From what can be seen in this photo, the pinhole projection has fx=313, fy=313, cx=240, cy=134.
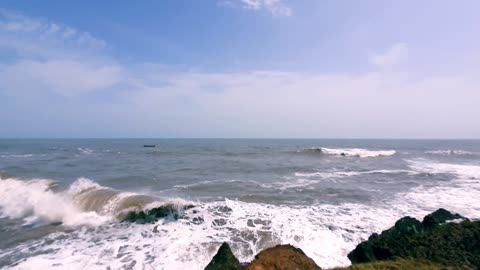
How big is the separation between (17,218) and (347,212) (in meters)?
14.8

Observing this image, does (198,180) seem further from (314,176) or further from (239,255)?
(239,255)

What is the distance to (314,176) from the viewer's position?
25094 mm

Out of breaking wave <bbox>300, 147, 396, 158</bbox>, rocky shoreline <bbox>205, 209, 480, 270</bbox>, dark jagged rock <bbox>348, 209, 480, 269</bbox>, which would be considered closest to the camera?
rocky shoreline <bbox>205, 209, 480, 270</bbox>

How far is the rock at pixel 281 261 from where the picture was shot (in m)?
5.52

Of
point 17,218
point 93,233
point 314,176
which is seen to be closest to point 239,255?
point 93,233

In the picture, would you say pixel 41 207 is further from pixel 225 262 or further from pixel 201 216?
pixel 225 262

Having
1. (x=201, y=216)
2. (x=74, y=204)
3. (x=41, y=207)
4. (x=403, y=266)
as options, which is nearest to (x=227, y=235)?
(x=201, y=216)

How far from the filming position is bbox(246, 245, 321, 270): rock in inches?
217

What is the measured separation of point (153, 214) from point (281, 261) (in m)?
8.99

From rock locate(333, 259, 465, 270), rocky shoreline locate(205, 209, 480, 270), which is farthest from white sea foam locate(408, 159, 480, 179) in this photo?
rock locate(333, 259, 465, 270)

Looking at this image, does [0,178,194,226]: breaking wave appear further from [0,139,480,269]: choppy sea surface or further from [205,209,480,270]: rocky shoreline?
[205,209,480,270]: rocky shoreline

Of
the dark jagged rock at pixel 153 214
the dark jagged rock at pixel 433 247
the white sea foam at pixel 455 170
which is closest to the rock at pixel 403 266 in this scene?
the dark jagged rock at pixel 433 247

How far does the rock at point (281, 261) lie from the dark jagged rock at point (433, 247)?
4.77ft

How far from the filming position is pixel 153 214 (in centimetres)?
1338
